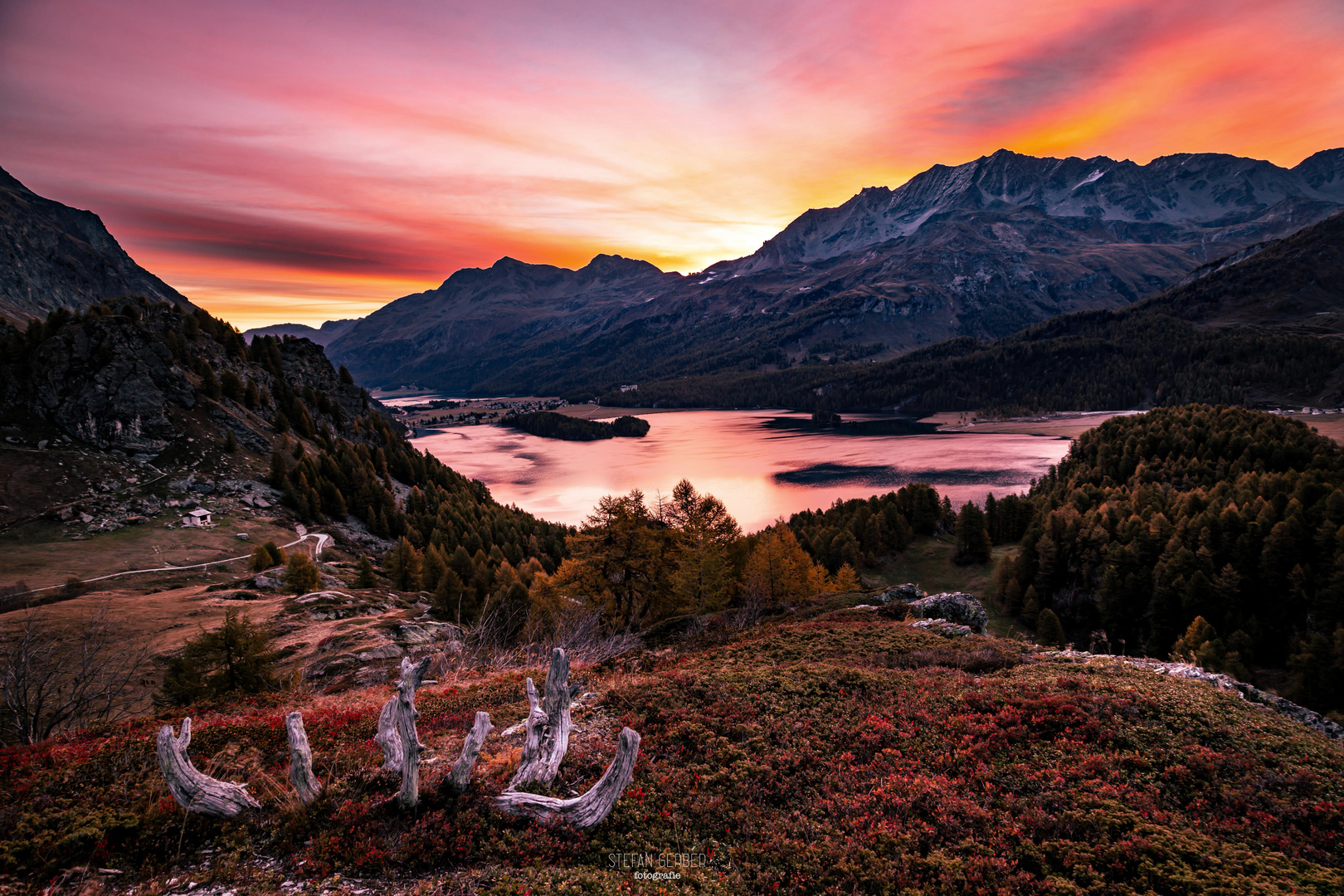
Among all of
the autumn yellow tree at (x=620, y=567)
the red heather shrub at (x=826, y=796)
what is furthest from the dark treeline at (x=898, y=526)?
the red heather shrub at (x=826, y=796)

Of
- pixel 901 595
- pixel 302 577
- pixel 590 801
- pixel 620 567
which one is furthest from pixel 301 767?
pixel 302 577

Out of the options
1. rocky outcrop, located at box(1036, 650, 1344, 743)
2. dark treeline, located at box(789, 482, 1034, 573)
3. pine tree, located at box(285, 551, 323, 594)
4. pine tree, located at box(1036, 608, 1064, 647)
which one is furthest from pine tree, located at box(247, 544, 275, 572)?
pine tree, located at box(1036, 608, 1064, 647)

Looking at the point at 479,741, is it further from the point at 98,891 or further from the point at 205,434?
the point at 205,434

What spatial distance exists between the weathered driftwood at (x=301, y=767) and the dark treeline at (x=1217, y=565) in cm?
5263

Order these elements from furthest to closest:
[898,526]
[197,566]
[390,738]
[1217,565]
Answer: [898,526] → [1217,565] → [197,566] → [390,738]

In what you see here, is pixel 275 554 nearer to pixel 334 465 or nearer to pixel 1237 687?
pixel 334 465

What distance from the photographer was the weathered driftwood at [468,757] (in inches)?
442

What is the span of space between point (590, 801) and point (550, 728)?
2307 millimetres

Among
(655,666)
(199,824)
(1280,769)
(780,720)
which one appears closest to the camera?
(199,824)

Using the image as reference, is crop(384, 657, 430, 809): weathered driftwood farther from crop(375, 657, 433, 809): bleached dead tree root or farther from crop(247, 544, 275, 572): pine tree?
crop(247, 544, 275, 572): pine tree

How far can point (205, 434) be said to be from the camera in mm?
78562

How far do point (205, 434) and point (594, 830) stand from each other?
93.3 metres

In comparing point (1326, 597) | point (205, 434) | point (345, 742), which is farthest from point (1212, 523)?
point (205, 434)

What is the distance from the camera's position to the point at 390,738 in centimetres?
1191
